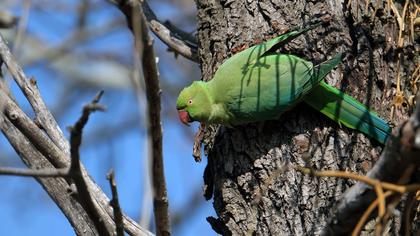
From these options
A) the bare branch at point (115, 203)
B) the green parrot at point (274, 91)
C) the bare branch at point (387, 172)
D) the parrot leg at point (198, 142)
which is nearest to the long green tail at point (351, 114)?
the green parrot at point (274, 91)

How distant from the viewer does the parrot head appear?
3416 mm

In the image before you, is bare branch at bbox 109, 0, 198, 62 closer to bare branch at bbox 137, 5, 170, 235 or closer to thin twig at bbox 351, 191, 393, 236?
bare branch at bbox 137, 5, 170, 235

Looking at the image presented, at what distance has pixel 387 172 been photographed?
181 cm

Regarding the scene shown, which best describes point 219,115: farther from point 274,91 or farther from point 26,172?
point 26,172

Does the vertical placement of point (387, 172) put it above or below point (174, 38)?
below

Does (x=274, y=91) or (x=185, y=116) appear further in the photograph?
(x=185, y=116)

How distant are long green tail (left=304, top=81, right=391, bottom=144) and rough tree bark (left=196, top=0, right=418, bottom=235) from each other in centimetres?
4

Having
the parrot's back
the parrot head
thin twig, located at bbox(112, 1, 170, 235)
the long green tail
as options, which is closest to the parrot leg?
the parrot head

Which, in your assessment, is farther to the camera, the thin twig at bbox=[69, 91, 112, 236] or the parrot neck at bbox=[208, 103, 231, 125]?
the parrot neck at bbox=[208, 103, 231, 125]

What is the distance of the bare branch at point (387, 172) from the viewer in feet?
5.63

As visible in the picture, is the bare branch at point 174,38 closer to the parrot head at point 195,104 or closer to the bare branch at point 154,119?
the parrot head at point 195,104

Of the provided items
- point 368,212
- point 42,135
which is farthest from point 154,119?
point 42,135

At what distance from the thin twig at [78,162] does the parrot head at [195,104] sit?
1372 millimetres

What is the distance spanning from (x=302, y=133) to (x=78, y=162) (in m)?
1.27
